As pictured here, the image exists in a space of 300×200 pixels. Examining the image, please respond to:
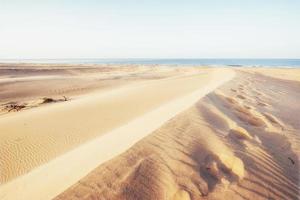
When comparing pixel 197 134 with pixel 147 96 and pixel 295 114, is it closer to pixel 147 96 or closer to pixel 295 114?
pixel 295 114

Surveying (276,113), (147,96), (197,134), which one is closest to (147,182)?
(197,134)

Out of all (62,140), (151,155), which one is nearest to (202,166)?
(151,155)

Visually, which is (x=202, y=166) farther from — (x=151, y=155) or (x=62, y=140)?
(x=62, y=140)

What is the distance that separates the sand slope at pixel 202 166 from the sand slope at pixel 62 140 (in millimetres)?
370

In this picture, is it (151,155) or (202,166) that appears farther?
(151,155)

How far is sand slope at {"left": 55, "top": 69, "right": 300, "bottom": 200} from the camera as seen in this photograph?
331 centimetres

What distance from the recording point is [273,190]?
358 centimetres

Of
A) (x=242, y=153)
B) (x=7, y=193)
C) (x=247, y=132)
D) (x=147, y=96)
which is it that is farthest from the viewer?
(x=147, y=96)

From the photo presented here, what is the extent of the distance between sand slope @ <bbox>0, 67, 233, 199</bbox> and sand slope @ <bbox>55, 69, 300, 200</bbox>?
37 centimetres

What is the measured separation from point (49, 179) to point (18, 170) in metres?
1.00

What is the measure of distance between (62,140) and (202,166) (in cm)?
292

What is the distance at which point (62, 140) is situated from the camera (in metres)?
5.43

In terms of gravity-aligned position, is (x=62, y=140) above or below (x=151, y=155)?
below

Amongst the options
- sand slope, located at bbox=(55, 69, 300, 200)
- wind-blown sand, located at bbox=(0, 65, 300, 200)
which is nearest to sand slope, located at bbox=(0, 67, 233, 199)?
wind-blown sand, located at bbox=(0, 65, 300, 200)
